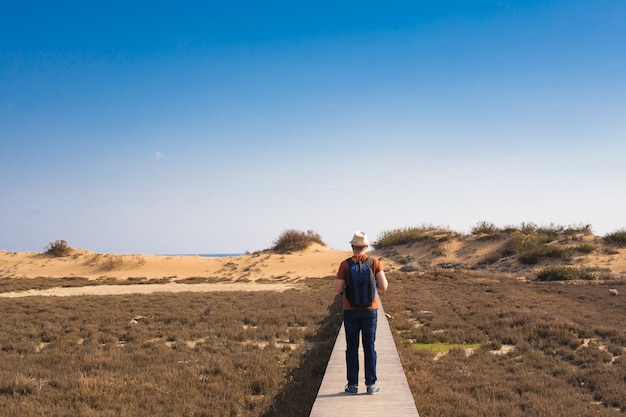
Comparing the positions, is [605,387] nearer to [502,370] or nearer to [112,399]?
[502,370]

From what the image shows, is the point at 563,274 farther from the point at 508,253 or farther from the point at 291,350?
the point at 291,350

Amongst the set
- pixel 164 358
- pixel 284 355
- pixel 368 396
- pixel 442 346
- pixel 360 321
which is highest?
pixel 360 321

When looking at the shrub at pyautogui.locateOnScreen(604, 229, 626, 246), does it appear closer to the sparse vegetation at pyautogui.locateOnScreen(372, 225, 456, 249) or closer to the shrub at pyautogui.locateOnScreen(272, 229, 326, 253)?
the sparse vegetation at pyautogui.locateOnScreen(372, 225, 456, 249)

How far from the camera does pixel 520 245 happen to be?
36281mm

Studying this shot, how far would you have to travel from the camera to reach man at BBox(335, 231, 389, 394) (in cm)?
692

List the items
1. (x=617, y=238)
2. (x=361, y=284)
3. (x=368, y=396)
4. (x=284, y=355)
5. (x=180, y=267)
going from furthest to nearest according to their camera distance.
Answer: (x=180, y=267) < (x=617, y=238) < (x=284, y=355) < (x=368, y=396) < (x=361, y=284)

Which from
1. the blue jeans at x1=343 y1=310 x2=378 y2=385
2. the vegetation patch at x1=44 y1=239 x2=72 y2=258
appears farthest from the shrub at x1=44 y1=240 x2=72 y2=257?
the blue jeans at x1=343 y1=310 x2=378 y2=385

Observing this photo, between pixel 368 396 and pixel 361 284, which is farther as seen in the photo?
pixel 368 396

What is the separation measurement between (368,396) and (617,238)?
33826 millimetres

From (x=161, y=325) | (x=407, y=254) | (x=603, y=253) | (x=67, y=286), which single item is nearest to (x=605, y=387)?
(x=161, y=325)

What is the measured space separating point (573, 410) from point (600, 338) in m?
6.18

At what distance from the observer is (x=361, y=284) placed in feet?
22.3

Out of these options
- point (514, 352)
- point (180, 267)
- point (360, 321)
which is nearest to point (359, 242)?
point (360, 321)

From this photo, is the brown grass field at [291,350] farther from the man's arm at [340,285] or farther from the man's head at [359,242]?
the man's head at [359,242]
